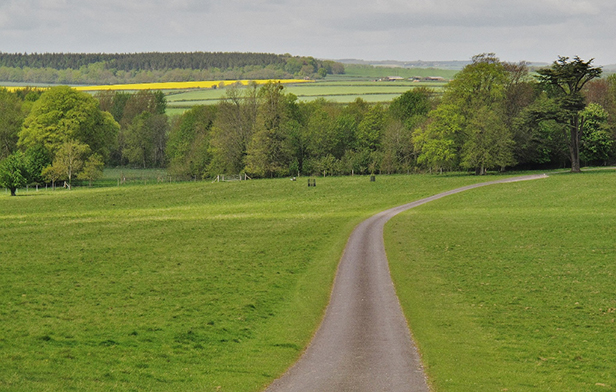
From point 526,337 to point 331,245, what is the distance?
65.9 ft

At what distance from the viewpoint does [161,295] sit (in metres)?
24.7

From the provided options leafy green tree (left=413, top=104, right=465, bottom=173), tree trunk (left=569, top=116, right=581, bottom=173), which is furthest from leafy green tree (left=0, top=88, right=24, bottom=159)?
tree trunk (left=569, top=116, right=581, bottom=173)

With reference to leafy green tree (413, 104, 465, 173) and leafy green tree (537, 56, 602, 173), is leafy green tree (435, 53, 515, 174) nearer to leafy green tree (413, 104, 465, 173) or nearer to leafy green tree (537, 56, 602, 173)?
leafy green tree (413, 104, 465, 173)

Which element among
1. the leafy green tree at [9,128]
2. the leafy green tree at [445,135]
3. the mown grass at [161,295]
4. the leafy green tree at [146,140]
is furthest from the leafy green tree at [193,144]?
the mown grass at [161,295]

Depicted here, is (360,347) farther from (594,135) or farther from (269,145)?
(594,135)

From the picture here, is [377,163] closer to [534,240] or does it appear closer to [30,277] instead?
[534,240]

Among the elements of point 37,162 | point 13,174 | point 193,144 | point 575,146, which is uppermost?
point 193,144

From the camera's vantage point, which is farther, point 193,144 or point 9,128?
point 193,144

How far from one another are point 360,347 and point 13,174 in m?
79.1

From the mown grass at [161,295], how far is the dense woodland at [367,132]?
37.4 meters

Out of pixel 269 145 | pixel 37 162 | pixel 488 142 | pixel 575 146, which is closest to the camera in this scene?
pixel 575 146

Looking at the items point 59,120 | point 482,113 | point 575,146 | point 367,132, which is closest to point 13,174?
point 59,120

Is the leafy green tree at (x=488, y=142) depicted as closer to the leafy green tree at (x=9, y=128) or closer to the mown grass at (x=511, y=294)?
the mown grass at (x=511, y=294)

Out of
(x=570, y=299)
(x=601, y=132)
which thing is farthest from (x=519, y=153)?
(x=570, y=299)
